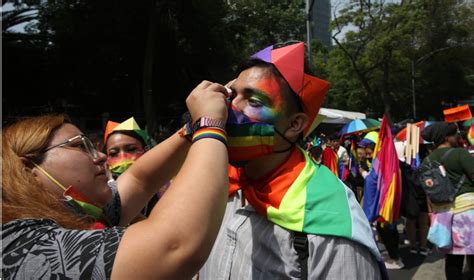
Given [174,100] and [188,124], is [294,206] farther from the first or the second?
[174,100]

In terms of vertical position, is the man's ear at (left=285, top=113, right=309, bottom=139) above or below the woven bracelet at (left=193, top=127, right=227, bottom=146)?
below

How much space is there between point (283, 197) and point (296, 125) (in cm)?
33

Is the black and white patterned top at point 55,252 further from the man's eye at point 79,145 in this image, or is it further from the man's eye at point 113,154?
the man's eye at point 113,154

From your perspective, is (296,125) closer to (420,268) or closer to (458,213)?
(458,213)

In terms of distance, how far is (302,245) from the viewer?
147 centimetres

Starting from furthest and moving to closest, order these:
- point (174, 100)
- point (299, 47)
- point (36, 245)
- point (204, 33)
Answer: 1. point (174, 100)
2. point (204, 33)
3. point (299, 47)
4. point (36, 245)

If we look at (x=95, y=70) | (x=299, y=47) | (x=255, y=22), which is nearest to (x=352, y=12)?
(x=255, y=22)

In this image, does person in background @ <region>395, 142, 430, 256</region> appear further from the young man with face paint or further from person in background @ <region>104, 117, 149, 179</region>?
the young man with face paint

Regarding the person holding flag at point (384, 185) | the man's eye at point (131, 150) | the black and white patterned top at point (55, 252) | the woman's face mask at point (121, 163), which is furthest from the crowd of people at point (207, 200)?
the person holding flag at point (384, 185)

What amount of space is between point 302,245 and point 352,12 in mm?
25347

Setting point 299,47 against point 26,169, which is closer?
point 26,169

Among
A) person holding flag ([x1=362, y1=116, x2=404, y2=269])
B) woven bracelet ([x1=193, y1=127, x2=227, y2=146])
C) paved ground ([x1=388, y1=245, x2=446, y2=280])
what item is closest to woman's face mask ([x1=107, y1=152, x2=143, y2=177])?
woven bracelet ([x1=193, y1=127, x2=227, y2=146])

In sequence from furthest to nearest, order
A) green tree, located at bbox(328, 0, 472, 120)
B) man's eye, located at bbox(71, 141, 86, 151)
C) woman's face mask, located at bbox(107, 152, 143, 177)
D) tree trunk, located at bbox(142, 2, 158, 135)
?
green tree, located at bbox(328, 0, 472, 120) → tree trunk, located at bbox(142, 2, 158, 135) → woman's face mask, located at bbox(107, 152, 143, 177) → man's eye, located at bbox(71, 141, 86, 151)

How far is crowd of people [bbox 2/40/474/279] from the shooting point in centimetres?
108
